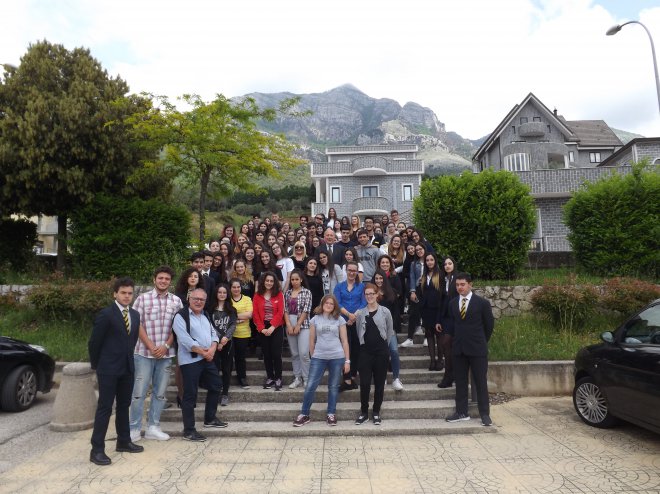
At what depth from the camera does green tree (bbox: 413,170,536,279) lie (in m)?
10.3

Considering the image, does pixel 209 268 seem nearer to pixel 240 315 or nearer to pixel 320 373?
pixel 240 315

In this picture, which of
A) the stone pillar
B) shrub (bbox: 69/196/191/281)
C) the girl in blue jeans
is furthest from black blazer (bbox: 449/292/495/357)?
shrub (bbox: 69/196/191/281)

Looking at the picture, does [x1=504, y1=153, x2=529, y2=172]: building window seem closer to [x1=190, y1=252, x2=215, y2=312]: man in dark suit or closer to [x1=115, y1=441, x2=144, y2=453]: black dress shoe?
[x1=190, y1=252, x2=215, y2=312]: man in dark suit

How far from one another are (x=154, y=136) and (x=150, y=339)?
321 inches

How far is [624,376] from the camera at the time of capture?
5.12m

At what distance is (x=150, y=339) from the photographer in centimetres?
547

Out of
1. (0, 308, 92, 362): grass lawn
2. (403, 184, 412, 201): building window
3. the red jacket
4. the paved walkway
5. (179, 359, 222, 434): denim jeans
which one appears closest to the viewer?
the paved walkway

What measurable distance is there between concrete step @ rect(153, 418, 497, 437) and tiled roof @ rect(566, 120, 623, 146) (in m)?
36.2

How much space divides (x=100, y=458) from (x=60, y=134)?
31.1 ft

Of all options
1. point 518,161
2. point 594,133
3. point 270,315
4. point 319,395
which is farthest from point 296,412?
point 594,133

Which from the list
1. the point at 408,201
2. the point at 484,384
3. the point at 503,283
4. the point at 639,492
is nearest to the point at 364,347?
the point at 484,384

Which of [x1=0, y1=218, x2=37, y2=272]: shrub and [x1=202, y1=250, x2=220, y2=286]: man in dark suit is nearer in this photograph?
[x1=202, y1=250, x2=220, y2=286]: man in dark suit

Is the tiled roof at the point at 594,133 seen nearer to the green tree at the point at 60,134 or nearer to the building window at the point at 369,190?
the building window at the point at 369,190

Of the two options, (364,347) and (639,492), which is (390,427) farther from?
(639,492)
